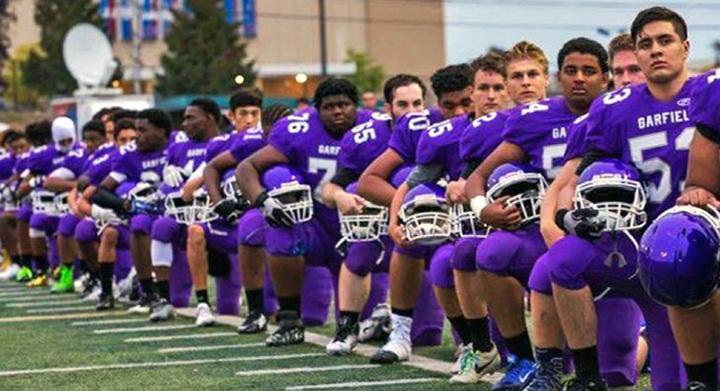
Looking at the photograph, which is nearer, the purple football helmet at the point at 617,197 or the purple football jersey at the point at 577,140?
the purple football helmet at the point at 617,197

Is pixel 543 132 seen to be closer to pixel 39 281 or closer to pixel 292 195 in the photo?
pixel 292 195

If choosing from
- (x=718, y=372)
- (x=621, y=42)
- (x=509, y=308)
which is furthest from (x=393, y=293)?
(x=718, y=372)

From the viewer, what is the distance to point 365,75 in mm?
66562

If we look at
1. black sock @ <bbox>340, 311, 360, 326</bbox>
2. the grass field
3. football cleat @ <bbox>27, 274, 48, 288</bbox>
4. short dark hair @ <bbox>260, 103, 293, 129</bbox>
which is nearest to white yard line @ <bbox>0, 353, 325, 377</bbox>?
the grass field

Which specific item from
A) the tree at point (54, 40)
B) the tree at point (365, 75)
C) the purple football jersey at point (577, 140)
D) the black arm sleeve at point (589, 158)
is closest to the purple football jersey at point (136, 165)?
the purple football jersey at point (577, 140)

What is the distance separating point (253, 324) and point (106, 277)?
270 centimetres

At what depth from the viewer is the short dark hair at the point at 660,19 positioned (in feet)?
19.1

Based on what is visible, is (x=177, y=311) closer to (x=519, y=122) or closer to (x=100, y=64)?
(x=519, y=122)

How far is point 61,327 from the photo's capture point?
10883 mm

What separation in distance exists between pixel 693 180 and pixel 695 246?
39 centimetres

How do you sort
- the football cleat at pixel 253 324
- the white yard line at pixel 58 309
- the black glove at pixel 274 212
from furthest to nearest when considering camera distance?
1. the white yard line at pixel 58 309
2. the football cleat at pixel 253 324
3. the black glove at pixel 274 212

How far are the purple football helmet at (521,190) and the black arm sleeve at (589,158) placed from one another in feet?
1.77

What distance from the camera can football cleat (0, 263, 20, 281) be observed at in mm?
17406

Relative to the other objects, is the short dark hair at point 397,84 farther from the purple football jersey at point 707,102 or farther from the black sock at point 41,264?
the black sock at point 41,264
